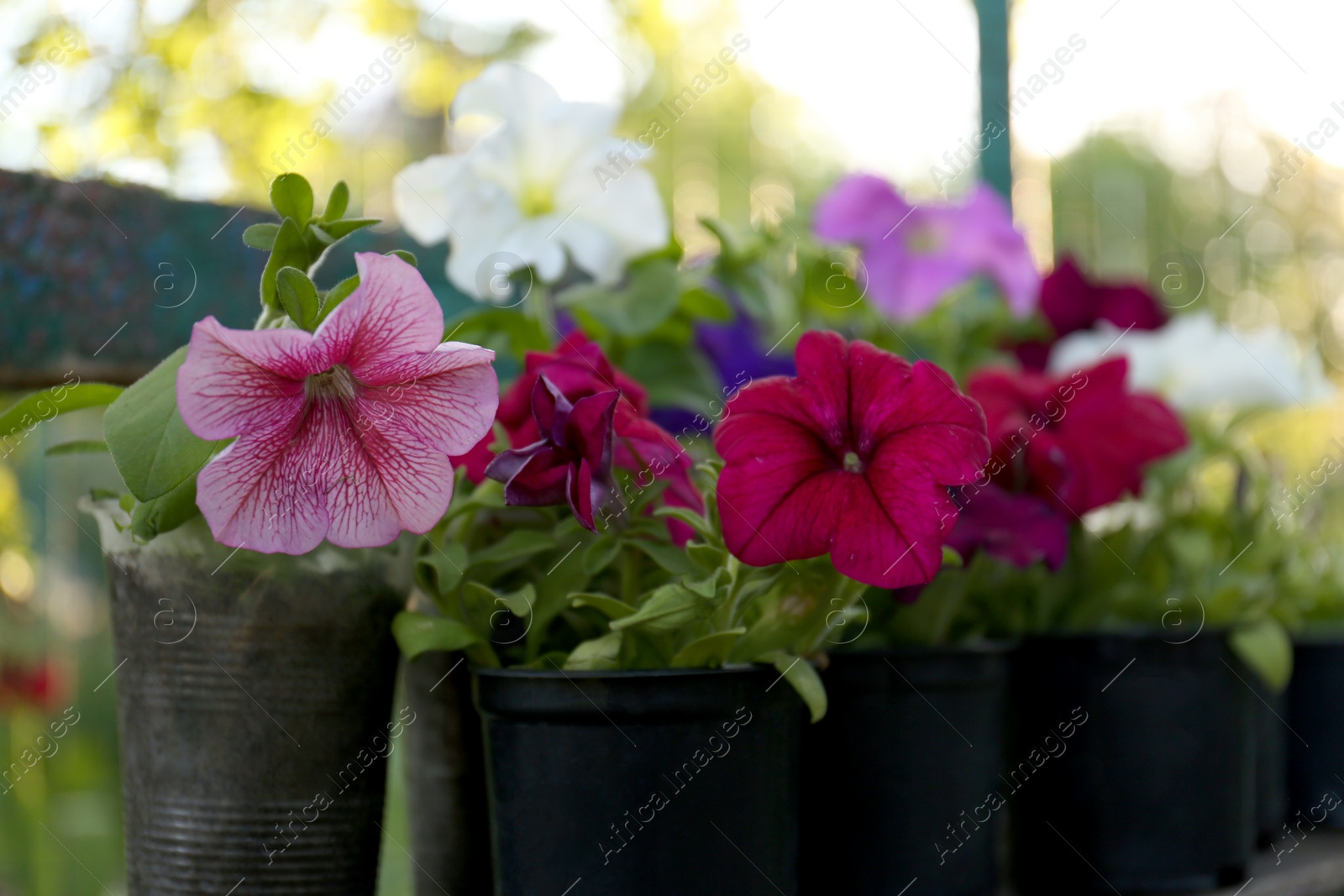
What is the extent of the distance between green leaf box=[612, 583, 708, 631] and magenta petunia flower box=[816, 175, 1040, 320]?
1.56 feet

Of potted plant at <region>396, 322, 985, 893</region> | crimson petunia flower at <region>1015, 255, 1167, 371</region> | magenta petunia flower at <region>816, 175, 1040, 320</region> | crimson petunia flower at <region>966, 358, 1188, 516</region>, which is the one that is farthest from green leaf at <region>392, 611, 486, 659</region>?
crimson petunia flower at <region>1015, 255, 1167, 371</region>

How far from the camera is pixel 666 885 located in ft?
1.52

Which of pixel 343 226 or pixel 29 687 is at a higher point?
pixel 343 226

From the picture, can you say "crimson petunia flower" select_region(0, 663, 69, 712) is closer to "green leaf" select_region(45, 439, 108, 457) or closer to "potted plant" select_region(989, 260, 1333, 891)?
"green leaf" select_region(45, 439, 108, 457)

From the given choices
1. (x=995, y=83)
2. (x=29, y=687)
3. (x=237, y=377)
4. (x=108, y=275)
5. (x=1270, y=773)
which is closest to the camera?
(x=237, y=377)

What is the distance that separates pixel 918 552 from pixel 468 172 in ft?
1.21

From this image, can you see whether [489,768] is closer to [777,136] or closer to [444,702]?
[444,702]

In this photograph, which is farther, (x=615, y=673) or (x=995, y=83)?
(x=995, y=83)

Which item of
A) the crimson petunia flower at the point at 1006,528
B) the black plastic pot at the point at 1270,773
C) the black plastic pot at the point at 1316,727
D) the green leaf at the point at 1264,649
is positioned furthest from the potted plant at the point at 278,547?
the black plastic pot at the point at 1316,727

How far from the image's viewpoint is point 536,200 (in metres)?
0.68

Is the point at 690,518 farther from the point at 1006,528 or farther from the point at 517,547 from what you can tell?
the point at 1006,528

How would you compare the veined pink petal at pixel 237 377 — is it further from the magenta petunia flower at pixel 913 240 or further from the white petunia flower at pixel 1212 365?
the white petunia flower at pixel 1212 365

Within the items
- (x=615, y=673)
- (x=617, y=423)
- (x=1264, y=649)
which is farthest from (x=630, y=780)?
(x=1264, y=649)

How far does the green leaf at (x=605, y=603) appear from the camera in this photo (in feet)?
1.56
